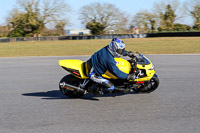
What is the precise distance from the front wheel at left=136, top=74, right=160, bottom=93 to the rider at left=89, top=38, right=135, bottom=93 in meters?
A: 0.57

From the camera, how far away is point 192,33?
44062 mm

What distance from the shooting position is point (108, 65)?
6.81m

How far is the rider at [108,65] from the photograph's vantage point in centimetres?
682

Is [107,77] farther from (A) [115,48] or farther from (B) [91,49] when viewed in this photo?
(B) [91,49]

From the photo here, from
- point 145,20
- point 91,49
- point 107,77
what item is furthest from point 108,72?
point 145,20

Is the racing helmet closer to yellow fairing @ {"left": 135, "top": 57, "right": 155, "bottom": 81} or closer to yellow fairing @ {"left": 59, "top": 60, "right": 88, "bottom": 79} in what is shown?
yellow fairing @ {"left": 135, "top": 57, "right": 155, "bottom": 81}

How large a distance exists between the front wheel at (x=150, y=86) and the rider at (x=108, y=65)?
1.86ft

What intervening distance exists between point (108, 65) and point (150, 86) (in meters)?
1.31

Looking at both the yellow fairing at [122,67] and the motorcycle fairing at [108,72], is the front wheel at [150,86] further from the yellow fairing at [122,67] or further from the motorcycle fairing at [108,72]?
the yellow fairing at [122,67]

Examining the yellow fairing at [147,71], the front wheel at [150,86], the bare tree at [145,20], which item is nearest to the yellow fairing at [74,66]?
the yellow fairing at [147,71]

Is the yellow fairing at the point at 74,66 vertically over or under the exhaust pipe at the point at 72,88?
over

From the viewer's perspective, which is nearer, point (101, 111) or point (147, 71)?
point (101, 111)

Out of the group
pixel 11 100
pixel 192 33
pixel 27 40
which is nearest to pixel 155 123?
pixel 11 100

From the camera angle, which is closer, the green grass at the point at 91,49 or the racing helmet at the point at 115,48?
the racing helmet at the point at 115,48
